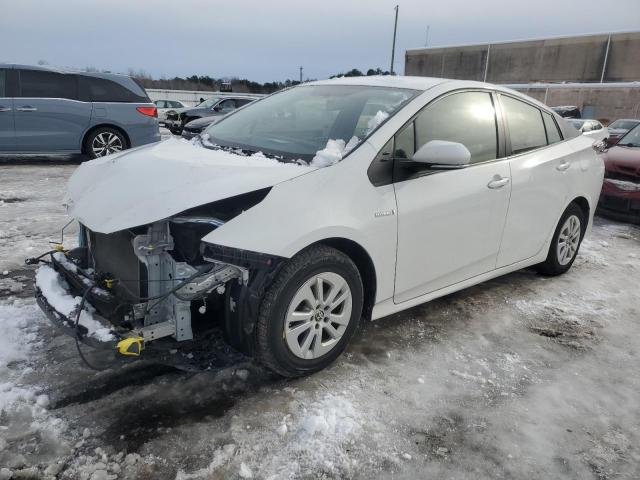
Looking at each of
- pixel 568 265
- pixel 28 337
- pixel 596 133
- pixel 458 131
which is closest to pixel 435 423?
pixel 458 131

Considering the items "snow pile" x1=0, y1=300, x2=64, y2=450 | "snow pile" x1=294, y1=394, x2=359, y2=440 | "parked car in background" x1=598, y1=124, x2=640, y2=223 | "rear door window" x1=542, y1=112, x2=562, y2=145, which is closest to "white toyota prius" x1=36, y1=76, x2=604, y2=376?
"snow pile" x1=294, y1=394, x2=359, y2=440

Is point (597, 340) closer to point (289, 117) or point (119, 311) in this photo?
point (289, 117)

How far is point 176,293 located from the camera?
2527 mm

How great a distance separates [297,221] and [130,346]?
0.98m

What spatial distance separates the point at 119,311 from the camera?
8.38ft

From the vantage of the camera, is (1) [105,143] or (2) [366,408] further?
(1) [105,143]

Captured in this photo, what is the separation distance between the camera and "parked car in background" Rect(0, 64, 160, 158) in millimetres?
9008

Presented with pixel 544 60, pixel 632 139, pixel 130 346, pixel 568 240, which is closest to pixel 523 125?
pixel 568 240

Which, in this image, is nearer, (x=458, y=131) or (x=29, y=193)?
(x=458, y=131)

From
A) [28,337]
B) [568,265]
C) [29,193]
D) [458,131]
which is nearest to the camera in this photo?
[28,337]

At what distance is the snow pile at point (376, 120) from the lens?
3100 mm

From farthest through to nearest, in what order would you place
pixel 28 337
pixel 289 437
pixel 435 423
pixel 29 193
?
pixel 29 193, pixel 28 337, pixel 435 423, pixel 289 437

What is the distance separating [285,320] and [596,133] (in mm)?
4061

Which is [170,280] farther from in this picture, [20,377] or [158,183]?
[20,377]
